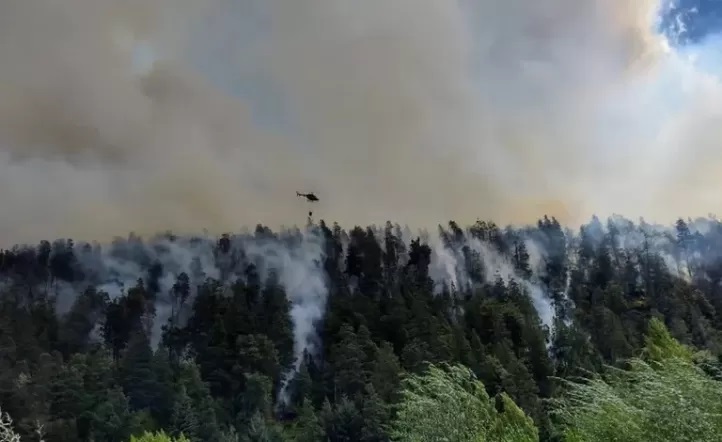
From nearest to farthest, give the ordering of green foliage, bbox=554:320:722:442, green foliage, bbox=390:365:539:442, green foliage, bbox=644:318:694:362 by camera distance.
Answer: green foliage, bbox=554:320:722:442
green foliage, bbox=390:365:539:442
green foliage, bbox=644:318:694:362

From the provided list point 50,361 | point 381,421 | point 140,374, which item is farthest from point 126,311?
point 381,421

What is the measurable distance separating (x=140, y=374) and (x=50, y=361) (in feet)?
52.2

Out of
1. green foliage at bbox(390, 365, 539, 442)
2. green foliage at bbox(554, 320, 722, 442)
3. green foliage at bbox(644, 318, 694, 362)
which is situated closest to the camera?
green foliage at bbox(554, 320, 722, 442)

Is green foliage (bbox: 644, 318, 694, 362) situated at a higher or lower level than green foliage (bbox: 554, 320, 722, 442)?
higher

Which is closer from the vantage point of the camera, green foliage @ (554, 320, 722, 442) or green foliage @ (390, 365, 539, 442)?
green foliage @ (554, 320, 722, 442)

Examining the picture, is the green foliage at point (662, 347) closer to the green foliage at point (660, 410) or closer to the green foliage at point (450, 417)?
the green foliage at point (450, 417)

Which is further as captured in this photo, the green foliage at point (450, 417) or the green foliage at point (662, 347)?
the green foliage at point (662, 347)

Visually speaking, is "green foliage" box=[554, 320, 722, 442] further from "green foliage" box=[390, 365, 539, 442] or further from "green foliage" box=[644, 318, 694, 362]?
"green foliage" box=[644, 318, 694, 362]

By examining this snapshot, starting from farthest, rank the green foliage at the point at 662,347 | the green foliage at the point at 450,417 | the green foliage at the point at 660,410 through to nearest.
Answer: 1. the green foliage at the point at 662,347
2. the green foliage at the point at 450,417
3. the green foliage at the point at 660,410

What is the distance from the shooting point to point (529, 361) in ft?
313

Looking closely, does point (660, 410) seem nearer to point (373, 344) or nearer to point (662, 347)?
point (662, 347)

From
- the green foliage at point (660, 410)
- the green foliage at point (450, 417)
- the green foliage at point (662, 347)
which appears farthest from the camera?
the green foliage at point (662, 347)

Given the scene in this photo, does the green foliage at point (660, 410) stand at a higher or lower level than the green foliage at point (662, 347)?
lower

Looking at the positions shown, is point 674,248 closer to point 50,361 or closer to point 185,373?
point 185,373
